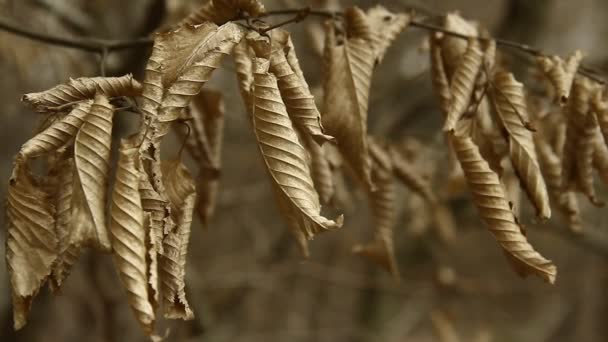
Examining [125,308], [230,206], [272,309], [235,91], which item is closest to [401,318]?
[230,206]

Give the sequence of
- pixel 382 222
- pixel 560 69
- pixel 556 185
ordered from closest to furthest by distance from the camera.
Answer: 1. pixel 560 69
2. pixel 556 185
3. pixel 382 222

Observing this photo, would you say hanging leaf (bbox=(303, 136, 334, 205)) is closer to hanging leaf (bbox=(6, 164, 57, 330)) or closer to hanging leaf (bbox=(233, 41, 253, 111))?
hanging leaf (bbox=(233, 41, 253, 111))

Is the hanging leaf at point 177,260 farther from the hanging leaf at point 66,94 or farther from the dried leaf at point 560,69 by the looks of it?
the dried leaf at point 560,69

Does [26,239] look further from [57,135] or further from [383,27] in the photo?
[383,27]

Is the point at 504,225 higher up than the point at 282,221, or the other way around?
the point at 504,225

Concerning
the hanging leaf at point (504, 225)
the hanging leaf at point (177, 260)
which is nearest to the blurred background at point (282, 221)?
the hanging leaf at point (177, 260)

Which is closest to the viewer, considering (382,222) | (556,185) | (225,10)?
(225,10)

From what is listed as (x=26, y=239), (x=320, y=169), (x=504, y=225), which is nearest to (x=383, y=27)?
(x=320, y=169)
